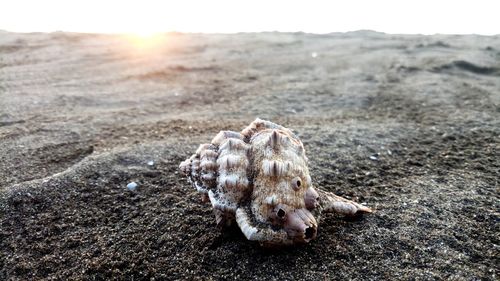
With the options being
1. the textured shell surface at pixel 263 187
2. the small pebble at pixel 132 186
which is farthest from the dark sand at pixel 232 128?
the textured shell surface at pixel 263 187

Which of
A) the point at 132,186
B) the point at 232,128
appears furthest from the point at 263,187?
the point at 232,128

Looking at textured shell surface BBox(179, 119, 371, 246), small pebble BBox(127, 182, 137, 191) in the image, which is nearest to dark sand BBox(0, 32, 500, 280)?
small pebble BBox(127, 182, 137, 191)

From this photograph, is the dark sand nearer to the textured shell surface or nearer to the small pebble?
the small pebble

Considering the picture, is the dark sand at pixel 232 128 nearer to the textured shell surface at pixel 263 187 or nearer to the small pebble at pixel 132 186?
the small pebble at pixel 132 186

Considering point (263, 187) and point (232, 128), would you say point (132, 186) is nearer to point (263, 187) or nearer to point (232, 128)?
point (263, 187)

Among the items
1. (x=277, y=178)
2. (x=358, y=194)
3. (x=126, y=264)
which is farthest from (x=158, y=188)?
(x=358, y=194)

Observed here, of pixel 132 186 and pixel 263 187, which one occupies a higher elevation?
pixel 263 187
